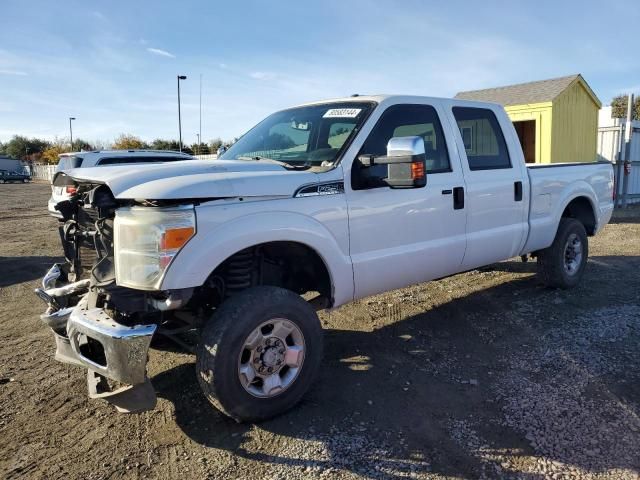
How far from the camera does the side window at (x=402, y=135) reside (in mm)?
3861

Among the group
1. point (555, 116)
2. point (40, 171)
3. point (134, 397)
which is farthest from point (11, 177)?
point (134, 397)

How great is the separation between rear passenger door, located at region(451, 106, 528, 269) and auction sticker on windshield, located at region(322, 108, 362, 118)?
1.12 metres

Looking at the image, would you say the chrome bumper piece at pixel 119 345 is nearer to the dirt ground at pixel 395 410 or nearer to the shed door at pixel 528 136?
the dirt ground at pixel 395 410

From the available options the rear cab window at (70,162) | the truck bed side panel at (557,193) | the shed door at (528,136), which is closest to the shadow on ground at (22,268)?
the rear cab window at (70,162)

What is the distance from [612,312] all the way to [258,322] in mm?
3947

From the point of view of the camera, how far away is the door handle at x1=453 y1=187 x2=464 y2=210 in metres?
4.55

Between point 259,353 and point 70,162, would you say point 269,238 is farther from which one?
point 70,162

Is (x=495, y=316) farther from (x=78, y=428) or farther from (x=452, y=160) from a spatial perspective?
(x=78, y=428)

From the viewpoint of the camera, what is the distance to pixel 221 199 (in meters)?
3.16

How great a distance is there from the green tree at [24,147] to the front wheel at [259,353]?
88157 mm

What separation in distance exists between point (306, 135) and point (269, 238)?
1.33m

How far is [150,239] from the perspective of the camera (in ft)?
9.70

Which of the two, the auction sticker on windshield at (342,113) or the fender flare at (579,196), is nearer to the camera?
the auction sticker on windshield at (342,113)

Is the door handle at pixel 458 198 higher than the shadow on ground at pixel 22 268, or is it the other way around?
the door handle at pixel 458 198
